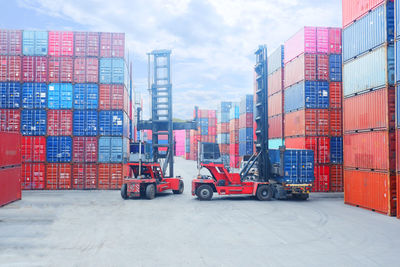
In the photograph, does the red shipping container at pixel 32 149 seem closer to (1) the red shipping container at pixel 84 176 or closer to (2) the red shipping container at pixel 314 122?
(1) the red shipping container at pixel 84 176

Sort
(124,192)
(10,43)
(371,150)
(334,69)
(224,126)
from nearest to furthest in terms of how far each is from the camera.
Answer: (371,150) → (124,192) → (334,69) → (10,43) → (224,126)

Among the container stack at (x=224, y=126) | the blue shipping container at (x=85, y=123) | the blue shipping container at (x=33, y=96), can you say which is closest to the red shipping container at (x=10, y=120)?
the blue shipping container at (x=33, y=96)

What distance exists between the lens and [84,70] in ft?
77.7

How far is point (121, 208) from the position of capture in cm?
1565

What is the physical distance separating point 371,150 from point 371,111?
1.78 meters

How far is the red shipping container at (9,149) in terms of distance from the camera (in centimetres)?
1675

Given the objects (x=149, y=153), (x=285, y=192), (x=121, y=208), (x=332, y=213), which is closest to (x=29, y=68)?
(x=149, y=153)

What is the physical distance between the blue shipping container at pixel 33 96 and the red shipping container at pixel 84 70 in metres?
2.50

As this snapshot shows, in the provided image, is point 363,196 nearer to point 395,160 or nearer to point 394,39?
point 395,160

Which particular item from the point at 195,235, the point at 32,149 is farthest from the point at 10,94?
the point at 195,235

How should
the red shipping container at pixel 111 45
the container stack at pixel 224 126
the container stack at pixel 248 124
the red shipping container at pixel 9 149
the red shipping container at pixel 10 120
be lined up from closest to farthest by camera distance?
the red shipping container at pixel 9 149, the red shipping container at pixel 10 120, the red shipping container at pixel 111 45, the container stack at pixel 248 124, the container stack at pixel 224 126

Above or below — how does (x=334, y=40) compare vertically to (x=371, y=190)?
above

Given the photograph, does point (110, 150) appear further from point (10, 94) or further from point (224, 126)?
point (224, 126)

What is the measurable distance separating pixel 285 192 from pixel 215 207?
4.58 m
